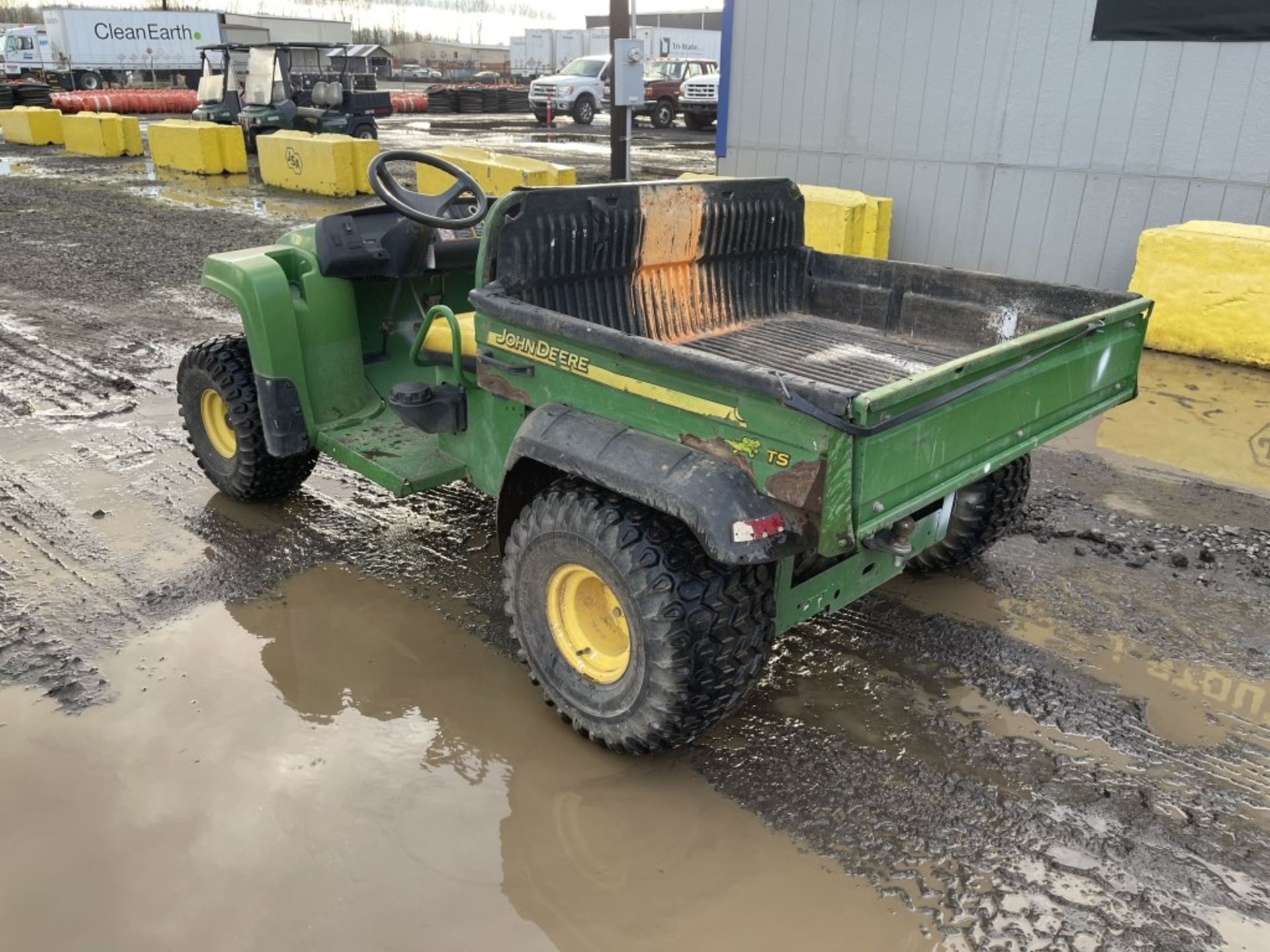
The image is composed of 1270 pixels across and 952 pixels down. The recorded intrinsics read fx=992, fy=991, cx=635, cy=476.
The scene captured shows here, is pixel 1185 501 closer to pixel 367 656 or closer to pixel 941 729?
pixel 941 729

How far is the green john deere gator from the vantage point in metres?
2.49

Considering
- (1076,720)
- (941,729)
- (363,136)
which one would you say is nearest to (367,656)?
(941,729)

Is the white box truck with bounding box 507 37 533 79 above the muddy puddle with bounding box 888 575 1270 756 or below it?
above

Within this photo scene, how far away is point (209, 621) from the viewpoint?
3660 mm

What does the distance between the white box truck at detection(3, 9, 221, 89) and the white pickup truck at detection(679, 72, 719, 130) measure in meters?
23.1

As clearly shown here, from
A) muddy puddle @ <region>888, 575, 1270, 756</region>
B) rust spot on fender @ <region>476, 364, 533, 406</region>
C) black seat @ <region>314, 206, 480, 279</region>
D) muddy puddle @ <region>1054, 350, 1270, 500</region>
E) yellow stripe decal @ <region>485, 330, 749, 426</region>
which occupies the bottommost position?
muddy puddle @ <region>888, 575, 1270, 756</region>

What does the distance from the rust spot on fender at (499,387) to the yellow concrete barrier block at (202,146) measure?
16.1 metres

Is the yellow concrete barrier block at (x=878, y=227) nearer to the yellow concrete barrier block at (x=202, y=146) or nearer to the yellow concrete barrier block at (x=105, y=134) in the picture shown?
the yellow concrete barrier block at (x=202, y=146)

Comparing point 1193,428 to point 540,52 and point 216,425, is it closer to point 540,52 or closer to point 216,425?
point 216,425

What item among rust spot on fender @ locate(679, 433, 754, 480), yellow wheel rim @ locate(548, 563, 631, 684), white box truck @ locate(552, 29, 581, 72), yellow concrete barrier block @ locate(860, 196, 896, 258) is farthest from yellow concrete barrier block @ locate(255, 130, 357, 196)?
white box truck @ locate(552, 29, 581, 72)

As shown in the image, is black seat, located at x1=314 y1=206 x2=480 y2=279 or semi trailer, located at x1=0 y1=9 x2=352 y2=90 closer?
black seat, located at x1=314 y1=206 x2=480 y2=279

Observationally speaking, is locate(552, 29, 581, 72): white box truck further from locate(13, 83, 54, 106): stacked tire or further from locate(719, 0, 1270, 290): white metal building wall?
locate(719, 0, 1270, 290): white metal building wall

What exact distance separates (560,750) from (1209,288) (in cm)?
608

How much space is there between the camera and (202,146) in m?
16.8
